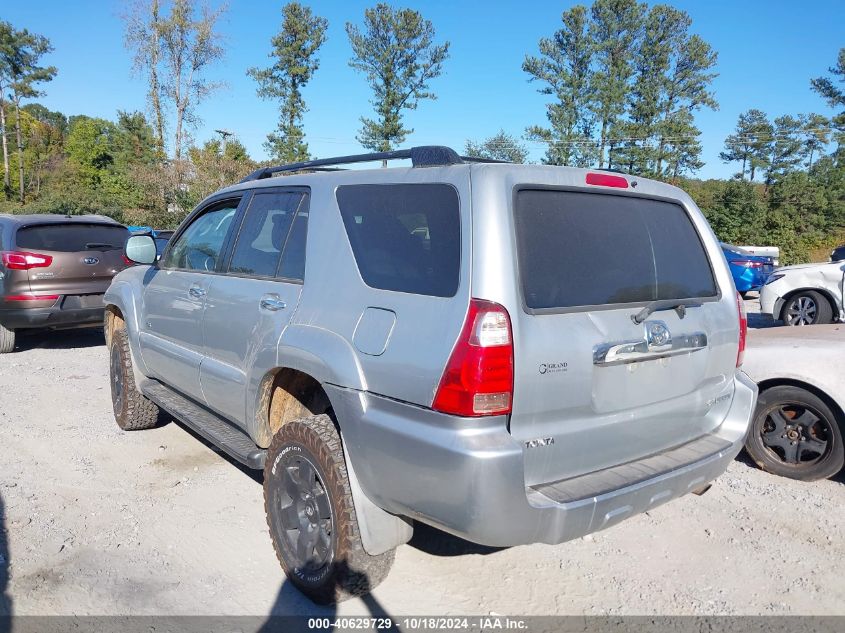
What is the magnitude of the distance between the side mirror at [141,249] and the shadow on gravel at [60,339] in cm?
512

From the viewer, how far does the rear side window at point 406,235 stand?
8.32 ft

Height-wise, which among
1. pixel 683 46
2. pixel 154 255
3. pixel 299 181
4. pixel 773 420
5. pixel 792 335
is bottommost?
pixel 773 420

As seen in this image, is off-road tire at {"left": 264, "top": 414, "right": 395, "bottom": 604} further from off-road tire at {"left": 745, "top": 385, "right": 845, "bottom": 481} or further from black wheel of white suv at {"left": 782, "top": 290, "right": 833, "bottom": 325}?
black wheel of white suv at {"left": 782, "top": 290, "right": 833, "bottom": 325}

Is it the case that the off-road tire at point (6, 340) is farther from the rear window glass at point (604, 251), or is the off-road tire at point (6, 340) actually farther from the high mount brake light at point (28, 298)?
the rear window glass at point (604, 251)

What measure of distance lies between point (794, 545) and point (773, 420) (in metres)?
1.12

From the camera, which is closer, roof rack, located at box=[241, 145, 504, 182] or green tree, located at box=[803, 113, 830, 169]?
roof rack, located at box=[241, 145, 504, 182]

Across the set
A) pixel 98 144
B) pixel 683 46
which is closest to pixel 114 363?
pixel 683 46

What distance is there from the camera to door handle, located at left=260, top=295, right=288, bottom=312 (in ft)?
10.5

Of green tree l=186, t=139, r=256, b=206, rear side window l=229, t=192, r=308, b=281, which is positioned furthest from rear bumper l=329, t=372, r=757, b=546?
green tree l=186, t=139, r=256, b=206

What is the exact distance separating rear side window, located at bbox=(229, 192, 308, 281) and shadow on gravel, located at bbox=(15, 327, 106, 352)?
20.9 feet

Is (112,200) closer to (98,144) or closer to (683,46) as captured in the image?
(98,144)

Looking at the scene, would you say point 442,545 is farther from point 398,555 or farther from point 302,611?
point 302,611

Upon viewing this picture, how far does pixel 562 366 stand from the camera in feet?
8.09

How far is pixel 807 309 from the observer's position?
394 inches
